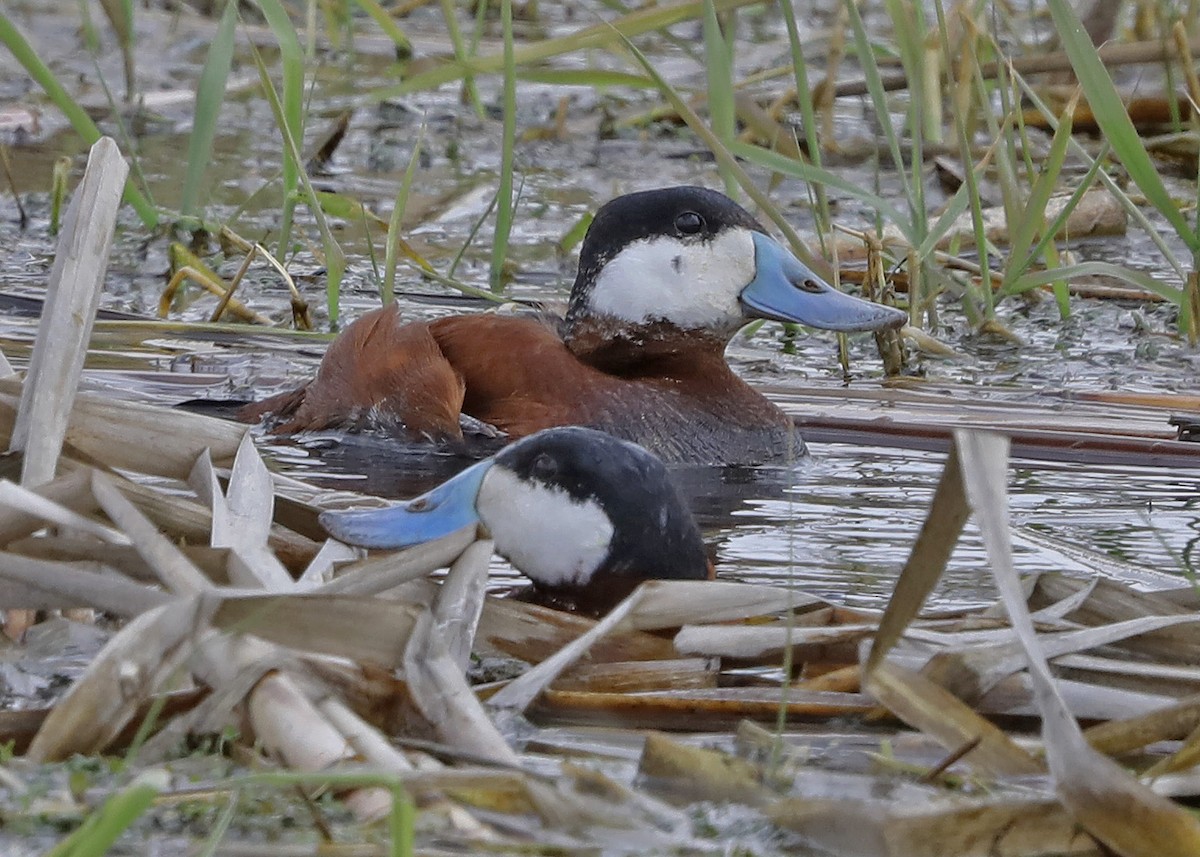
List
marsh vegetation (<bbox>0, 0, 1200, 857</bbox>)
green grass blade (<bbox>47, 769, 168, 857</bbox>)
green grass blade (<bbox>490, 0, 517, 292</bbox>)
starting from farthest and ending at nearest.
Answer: green grass blade (<bbox>490, 0, 517, 292</bbox>)
marsh vegetation (<bbox>0, 0, 1200, 857</bbox>)
green grass blade (<bbox>47, 769, 168, 857</bbox>)

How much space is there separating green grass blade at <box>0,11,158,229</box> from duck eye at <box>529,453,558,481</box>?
4.34 ft

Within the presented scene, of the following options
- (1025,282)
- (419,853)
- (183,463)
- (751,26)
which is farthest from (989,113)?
(751,26)

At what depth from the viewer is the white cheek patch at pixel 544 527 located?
3.03m

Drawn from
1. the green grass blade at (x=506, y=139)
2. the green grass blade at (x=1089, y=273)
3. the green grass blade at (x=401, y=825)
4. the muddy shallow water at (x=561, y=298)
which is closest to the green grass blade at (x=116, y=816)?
the green grass blade at (x=401, y=825)

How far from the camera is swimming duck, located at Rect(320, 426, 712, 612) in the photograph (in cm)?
303

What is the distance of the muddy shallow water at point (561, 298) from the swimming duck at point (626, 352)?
0.35 feet

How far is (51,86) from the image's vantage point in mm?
4391

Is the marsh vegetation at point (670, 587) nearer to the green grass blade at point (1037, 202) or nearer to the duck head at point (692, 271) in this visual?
the green grass blade at point (1037, 202)

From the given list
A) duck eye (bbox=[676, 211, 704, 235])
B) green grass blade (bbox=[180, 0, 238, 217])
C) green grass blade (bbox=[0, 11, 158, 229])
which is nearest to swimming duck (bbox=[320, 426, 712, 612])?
green grass blade (bbox=[0, 11, 158, 229])

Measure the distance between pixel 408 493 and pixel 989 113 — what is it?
Result: 69.2 inches

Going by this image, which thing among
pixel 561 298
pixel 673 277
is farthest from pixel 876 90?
pixel 561 298

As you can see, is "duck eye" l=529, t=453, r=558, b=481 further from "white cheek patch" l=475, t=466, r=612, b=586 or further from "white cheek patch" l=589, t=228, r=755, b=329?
"white cheek patch" l=589, t=228, r=755, b=329

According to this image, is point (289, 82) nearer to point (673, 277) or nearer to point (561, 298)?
point (673, 277)

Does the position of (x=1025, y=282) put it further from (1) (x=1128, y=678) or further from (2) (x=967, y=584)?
(1) (x=1128, y=678)
